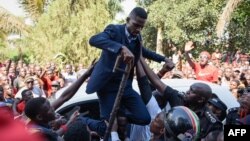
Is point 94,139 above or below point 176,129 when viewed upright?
below

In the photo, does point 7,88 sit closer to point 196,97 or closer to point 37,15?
point 196,97

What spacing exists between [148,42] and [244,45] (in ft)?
16.4

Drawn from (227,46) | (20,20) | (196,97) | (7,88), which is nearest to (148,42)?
(227,46)

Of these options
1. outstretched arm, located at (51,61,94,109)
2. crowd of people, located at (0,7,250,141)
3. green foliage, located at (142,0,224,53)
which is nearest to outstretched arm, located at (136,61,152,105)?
crowd of people, located at (0,7,250,141)

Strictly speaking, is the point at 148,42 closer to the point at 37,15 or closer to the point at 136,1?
the point at 136,1

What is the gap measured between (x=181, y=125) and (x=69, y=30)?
21.9 m

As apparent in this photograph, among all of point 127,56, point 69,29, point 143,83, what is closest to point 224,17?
point 69,29

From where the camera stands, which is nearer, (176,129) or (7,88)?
(176,129)

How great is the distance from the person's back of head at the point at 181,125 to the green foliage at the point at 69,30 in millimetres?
20890

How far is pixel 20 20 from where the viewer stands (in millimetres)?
25469

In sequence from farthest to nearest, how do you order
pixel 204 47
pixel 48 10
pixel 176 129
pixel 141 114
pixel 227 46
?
pixel 48 10 → pixel 227 46 → pixel 204 47 → pixel 141 114 → pixel 176 129

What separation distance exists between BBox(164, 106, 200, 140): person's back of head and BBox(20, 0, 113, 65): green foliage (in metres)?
20.9

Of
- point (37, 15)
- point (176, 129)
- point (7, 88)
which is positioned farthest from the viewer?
point (37, 15)

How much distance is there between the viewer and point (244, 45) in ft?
79.6
